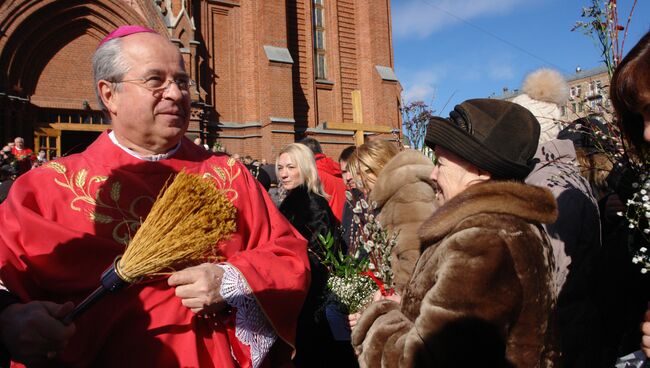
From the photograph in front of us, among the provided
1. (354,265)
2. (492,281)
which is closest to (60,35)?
(354,265)

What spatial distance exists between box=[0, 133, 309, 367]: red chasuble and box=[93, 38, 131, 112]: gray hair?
0.31 m

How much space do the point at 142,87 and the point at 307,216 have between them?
101 inches

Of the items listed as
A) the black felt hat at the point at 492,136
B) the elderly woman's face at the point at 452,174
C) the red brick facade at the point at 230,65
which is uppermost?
the red brick facade at the point at 230,65

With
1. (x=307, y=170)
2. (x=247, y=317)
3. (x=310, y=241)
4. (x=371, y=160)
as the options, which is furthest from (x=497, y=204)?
(x=307, y=170)

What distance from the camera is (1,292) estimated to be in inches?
73.5

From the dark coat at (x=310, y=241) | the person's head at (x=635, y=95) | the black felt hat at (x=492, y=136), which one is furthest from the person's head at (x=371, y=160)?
the person's head at (x=635, y=95)

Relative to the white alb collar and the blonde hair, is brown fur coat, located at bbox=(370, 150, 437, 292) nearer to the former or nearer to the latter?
the blonde hair

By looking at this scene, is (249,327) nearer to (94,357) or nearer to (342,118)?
(94,357)

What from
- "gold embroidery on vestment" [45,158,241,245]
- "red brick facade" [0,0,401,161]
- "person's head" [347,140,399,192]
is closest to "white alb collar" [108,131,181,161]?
"gold embroidery on vestment" [45,158,241,245]

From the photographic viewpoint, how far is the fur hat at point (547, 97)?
3574 mm

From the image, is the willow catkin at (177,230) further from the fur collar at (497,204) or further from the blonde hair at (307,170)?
the blonde hair at (307,170)

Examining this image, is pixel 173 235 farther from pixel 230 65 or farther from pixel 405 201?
pixel 230 65

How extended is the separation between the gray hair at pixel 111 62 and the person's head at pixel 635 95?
A: 6.65 feet

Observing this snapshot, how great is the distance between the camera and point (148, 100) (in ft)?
7.14
